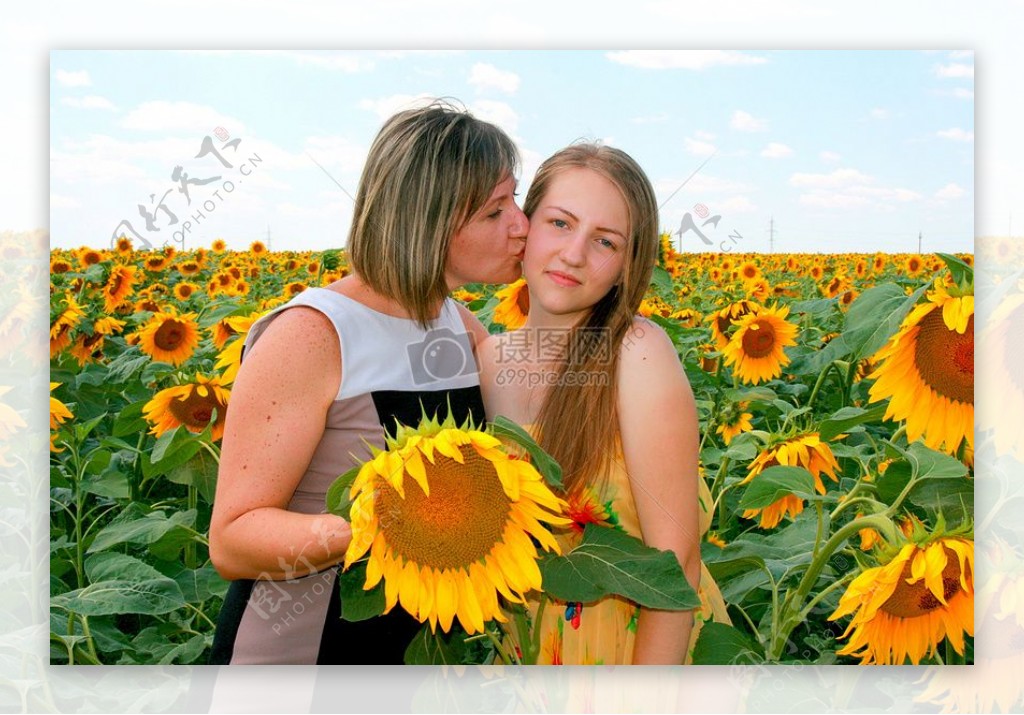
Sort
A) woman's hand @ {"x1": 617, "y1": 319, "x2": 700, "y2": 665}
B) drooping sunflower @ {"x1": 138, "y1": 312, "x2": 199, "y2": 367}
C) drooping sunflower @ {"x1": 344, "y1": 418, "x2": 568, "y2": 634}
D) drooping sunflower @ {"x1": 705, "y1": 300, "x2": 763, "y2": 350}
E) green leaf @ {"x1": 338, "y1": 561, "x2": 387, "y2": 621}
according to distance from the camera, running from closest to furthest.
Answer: drooping sunflower @ {"x1": 344, "y1": 418, "x2": 568, "y2": 634} < green leaf @ {"x1": 338, "y1": 561, "x2": 387, "y2": 621} < woman's hand @ {"x1": 617, "y1": 319, "x2": 700, "y2": 665} < drooping sunflower @ {"x1": 138, "y1": 312, "x2": 199, "y2": 367} < drooping sunflower @ {"x1": 705, "y1": 300, "x2": 763, "y2": 350}

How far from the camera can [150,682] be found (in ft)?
8.21

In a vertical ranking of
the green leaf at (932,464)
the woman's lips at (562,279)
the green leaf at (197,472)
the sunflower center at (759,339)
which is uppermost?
the woman's lips at (562,279)

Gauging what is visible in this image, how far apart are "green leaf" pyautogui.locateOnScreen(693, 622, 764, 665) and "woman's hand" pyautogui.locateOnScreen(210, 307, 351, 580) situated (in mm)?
881

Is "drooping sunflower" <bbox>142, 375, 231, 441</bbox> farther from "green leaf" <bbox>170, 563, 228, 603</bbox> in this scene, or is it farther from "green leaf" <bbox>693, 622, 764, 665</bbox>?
"green leaf" <bbox>693, 622, 764, 665</bbox>

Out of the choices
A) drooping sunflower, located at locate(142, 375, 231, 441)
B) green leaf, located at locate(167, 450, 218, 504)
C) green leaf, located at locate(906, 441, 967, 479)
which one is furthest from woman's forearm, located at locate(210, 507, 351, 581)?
green leaf, located at locate(906, 441, 967, 479)

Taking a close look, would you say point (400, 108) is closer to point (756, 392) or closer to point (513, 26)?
point (513, 26)

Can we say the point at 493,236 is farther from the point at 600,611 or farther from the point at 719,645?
the point at 719,645

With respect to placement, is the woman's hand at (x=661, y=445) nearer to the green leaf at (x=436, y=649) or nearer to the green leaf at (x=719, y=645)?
the green leaf at (x=719, y=645)

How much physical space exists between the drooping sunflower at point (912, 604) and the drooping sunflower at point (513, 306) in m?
0.99

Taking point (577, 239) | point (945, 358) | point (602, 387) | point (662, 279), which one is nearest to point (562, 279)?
point (577, 239)

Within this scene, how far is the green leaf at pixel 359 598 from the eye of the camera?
202 cm

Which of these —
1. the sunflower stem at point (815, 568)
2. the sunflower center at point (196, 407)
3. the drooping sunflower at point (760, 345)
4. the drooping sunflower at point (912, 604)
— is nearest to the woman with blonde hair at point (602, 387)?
the sunflower stem at point (815, 568)

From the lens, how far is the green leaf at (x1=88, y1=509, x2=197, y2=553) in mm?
2457

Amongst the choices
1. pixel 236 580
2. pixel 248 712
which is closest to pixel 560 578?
pixel 236 580
